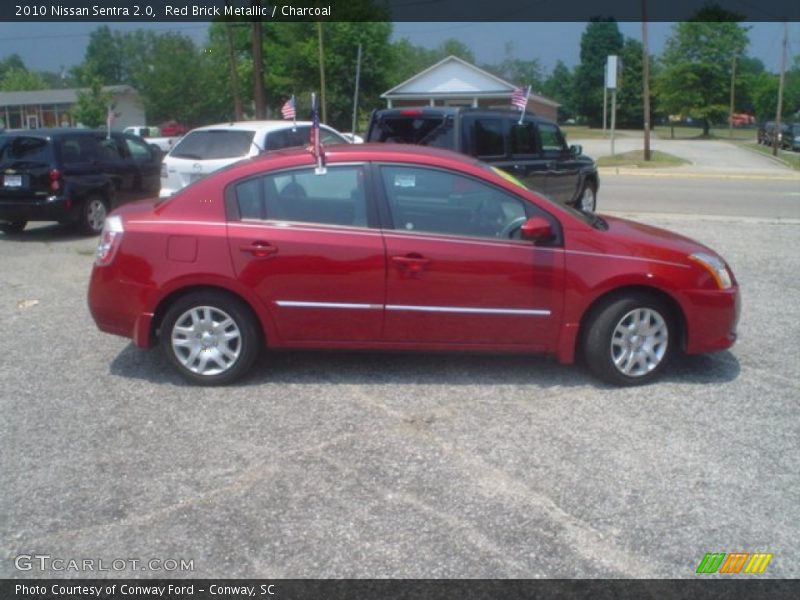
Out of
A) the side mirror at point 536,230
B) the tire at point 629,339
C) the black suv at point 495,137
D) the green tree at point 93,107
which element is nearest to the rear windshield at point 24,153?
the black suv at point 495,137

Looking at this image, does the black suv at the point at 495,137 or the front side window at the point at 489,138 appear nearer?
the black suv at the point at 495,137

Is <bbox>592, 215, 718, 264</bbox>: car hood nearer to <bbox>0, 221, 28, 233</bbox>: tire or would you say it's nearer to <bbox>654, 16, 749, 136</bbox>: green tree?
<bbox>0, 221, 28, 233</bbox>: tire

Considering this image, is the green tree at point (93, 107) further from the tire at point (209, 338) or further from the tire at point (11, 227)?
the tire at point (209, 338)

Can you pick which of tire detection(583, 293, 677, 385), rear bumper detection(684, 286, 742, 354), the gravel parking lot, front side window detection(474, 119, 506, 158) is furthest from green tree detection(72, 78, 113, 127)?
rear bumper detection(684, 286, 742, 354)

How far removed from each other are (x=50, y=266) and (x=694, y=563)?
333 inches

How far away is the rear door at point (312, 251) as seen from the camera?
5.49 meters

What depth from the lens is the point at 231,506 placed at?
4.08 meters

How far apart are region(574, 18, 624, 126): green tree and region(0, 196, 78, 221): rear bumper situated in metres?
81.4

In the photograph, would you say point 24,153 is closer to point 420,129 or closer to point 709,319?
point 420,129

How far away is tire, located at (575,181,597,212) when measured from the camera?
44.9ft

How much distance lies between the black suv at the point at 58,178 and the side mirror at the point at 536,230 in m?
8.45

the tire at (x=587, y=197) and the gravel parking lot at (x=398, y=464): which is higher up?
the tire at (x=587, y=197)

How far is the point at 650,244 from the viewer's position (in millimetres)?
5695

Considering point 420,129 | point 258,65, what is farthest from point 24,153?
point 258,65
